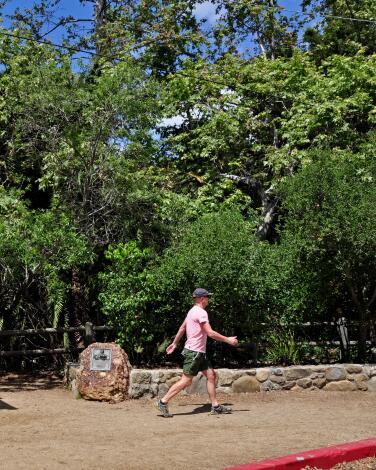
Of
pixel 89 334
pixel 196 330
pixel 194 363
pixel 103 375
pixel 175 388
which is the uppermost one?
pixel 89 334

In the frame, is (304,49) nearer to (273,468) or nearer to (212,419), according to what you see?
(212,419)

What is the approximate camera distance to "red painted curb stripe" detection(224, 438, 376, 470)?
5961 millimetres

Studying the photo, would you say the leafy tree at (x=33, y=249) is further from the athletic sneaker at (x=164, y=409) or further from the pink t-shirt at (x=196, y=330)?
the athletic sneaker at (x=164, y=409)

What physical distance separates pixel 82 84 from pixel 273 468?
33.7 feet

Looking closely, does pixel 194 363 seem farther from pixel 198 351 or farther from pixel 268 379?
pixel 268 379

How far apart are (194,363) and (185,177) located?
8998mm

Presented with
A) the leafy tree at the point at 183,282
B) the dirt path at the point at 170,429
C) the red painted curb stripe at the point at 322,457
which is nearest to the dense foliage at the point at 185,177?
the leafy tree at the point at 183,282

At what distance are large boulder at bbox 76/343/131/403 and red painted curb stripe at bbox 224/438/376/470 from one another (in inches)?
176

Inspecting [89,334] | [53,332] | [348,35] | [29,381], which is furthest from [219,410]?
[348,35]

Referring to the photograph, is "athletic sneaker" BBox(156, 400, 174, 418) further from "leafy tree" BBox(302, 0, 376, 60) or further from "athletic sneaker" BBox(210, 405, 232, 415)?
"leafy tree" BBox(302, 0, 376, 60)

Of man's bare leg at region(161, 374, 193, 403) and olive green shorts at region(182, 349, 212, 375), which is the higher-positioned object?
olive green shorts at region(182, 349, 212, 375)

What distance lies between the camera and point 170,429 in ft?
26.5

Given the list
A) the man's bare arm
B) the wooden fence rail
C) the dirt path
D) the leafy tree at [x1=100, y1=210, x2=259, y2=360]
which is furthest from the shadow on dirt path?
the man's bare arm

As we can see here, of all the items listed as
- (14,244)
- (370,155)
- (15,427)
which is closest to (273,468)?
(15,427)
